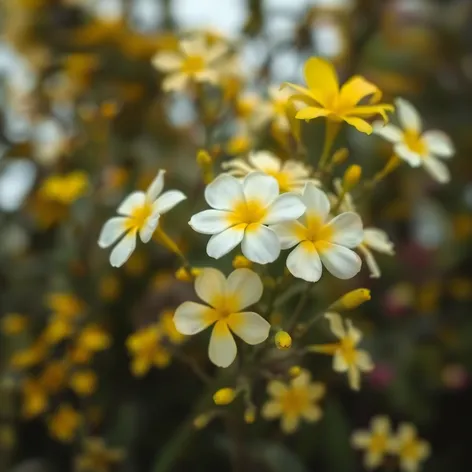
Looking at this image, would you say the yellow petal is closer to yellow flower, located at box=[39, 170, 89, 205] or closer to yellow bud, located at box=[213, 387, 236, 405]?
yellow bud, located at box=[213, 387, 236, 405]

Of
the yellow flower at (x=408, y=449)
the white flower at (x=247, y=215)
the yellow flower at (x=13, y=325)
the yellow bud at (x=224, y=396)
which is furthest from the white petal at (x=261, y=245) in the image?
the yellow flower at (x=13, y=325)

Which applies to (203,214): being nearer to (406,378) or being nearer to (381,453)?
(381,453)

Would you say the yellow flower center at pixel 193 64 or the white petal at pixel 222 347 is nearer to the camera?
the white petal at pixel 222 347

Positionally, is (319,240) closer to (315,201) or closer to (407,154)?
(315,201)

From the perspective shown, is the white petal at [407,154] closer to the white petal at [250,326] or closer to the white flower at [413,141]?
the white flower at [413,141]

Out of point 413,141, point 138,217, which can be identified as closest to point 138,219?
point 138,217

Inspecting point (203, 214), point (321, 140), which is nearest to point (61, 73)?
point (321, 140)
